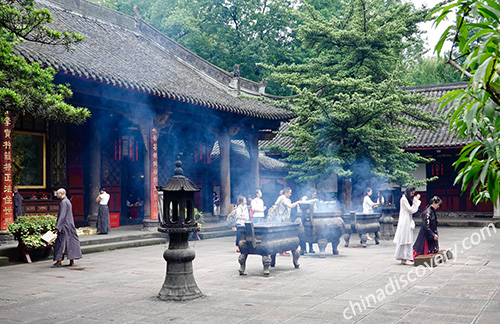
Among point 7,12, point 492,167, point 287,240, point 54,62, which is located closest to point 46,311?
point 7,12

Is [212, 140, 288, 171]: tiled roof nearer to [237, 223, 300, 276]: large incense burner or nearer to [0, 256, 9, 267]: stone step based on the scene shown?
[0, 256, 9, 267]: stone step

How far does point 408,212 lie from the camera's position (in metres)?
9.39

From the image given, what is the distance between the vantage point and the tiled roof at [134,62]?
11664mm

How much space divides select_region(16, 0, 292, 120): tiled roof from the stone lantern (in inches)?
210

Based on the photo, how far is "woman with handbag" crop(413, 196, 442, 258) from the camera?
29.4 feet

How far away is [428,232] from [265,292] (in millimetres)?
3741

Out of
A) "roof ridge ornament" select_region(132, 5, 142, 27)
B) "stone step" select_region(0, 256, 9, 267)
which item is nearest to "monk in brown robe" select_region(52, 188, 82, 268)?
"stone step" select_region(0, 256, 9, 267)

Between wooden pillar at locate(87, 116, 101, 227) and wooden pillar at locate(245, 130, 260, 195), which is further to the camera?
wooden pillar at locate(245, 130, 260, 195)

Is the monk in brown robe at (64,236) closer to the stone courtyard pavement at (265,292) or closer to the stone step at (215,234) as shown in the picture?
the stone courtyard pavement at (265,292)

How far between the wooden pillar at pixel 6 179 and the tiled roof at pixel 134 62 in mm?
1971

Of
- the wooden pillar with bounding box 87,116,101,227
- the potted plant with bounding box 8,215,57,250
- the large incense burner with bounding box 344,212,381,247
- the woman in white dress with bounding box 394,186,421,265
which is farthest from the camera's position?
the wooden pillar with bounding box 87,116,101,227

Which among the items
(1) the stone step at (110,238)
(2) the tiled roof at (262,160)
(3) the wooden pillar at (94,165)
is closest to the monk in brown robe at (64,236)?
(1) the stone step at (110,238)

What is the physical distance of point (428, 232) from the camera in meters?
9.02

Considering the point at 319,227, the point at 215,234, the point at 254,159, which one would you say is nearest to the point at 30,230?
the point at 319,227
